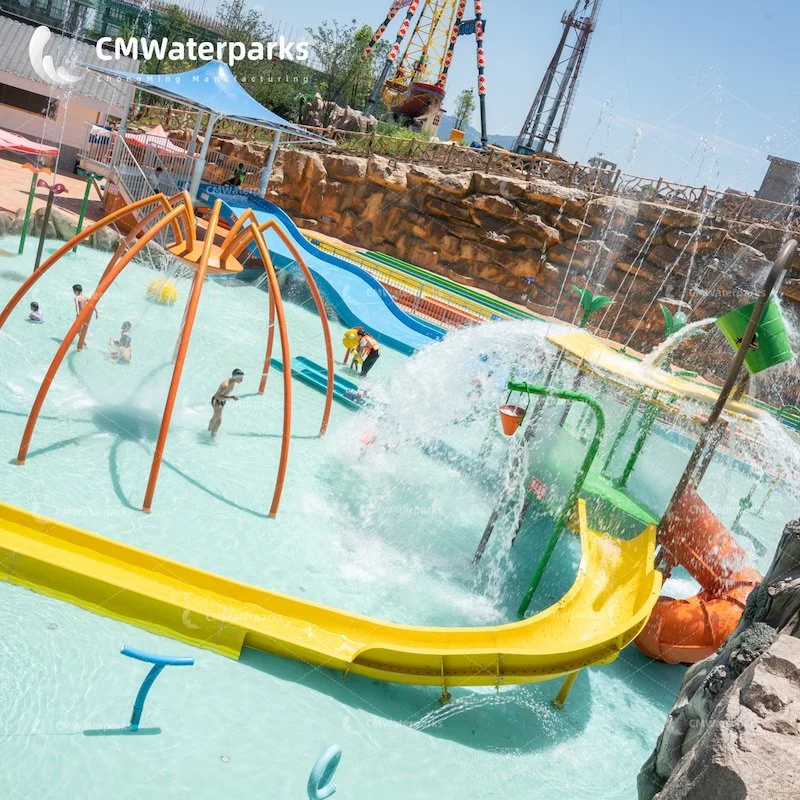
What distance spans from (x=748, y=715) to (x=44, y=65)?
112ft

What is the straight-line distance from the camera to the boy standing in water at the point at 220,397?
10.2 metres

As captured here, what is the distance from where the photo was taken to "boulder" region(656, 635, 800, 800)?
2.86m

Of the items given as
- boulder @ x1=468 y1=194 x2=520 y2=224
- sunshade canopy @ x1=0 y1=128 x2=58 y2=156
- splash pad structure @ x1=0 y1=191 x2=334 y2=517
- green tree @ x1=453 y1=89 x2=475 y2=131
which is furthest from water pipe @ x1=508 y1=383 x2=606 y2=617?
green tree @ x1=453 y1=89 x2=475 y2=131

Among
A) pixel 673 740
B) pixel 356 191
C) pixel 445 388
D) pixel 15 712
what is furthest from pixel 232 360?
pixel 356 191

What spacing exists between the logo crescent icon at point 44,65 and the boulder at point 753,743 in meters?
32.6

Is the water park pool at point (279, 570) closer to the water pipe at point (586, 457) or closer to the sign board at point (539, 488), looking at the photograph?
the water pipe at point (586, 457)

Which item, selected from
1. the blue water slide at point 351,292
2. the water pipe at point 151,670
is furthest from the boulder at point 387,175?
the water pipe at point 151,670

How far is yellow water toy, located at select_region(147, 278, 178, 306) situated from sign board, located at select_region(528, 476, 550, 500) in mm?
9113

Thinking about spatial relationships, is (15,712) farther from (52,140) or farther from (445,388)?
(52,140)

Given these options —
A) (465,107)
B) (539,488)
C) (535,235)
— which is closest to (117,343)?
(539,488)

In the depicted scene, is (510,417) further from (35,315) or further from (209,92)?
(209,92)

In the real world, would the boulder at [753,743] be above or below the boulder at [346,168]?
below

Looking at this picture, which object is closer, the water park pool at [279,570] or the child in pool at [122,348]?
the water park pool at [279,570]

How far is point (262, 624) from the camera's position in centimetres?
676
